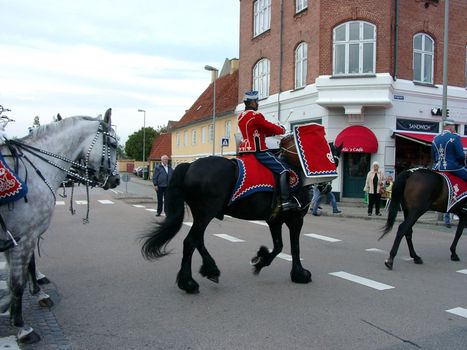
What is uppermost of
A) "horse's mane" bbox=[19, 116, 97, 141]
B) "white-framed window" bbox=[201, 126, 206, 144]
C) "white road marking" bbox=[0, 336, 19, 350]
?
"white-framed window" bbox=[201, 126, 206, 144]

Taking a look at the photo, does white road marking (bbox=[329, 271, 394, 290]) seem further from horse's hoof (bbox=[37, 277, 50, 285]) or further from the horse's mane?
the horse's mane

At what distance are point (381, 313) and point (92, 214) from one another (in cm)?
1254

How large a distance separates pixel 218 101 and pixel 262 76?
31.8ft

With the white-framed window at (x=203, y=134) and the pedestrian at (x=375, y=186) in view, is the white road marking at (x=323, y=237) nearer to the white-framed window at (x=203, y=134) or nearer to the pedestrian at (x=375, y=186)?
the pedestrian at (x=375, y=186)

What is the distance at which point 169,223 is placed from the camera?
19.0ft

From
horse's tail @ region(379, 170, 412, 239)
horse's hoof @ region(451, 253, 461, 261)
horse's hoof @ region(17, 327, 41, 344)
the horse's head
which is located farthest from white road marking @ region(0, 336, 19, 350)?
horse's hoof @ region(451, 253, 461, 261)

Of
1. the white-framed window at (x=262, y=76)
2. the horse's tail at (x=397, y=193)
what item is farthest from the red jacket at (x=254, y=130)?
the white-framed window at (x=262, y=76)

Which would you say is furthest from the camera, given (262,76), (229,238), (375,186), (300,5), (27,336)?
(262,76)

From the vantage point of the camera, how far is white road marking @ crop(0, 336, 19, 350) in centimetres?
401

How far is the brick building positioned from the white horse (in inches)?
610

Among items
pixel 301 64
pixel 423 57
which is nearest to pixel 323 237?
pixel 301 64

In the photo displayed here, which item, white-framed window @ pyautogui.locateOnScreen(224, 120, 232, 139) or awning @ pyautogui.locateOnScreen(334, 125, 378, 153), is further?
white-framed window @ pyautogui.locateOnScreen(224, 120, 232, 139)

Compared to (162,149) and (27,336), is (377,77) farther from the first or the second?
(162,149)

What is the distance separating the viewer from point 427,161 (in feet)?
69.4
